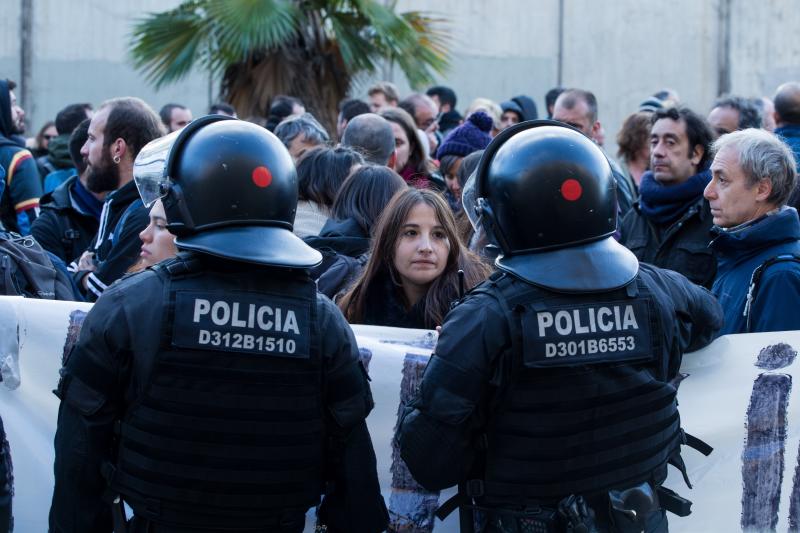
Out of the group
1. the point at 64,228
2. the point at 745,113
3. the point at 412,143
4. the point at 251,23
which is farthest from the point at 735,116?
the point at 251,23

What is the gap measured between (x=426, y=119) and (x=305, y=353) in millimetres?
7070

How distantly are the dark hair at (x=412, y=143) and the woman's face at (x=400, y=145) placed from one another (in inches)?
0.9

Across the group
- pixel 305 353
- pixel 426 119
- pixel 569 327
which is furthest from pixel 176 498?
pixel 426 119

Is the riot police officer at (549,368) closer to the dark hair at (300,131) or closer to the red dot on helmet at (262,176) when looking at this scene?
the red dot on helmet at (262,176)

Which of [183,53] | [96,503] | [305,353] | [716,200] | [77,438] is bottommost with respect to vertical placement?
[96,503]

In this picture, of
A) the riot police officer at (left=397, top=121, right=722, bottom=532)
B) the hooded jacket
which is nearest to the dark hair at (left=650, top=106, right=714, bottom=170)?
the riot police officer at (left=397, top=121, right=722, bottom=532)

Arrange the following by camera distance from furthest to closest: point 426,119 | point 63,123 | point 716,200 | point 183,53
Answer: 1. point 183,53
2. point 426,119
3. point 63,123
4. point 716,200

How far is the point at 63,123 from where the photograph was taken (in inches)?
303

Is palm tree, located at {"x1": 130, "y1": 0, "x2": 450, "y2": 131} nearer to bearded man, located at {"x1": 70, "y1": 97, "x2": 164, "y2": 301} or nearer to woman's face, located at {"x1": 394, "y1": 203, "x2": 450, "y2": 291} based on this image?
bearded man, located at {"x1": 70, "y1": 97, "x2": 164, "y2": 301}

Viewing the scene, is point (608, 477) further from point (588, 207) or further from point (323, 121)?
point (323, 121)

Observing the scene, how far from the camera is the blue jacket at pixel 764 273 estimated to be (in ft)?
12.0

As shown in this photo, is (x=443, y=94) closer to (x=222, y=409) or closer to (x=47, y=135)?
(x=47, y=135)

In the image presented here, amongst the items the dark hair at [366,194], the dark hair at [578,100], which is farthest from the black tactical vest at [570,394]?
the dark hair at [578,100]

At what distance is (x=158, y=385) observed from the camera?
253cm
